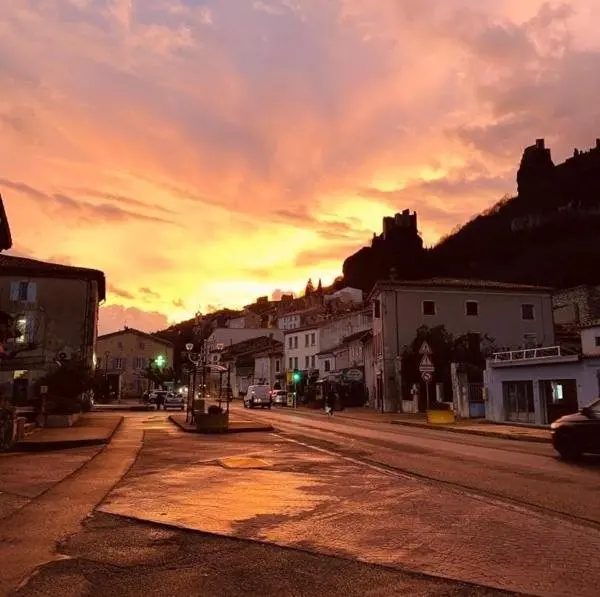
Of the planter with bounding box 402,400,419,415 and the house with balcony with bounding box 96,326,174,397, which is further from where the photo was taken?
the house with balcony with bounding box 96,326,174,397

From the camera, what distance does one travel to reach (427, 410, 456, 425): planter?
30031 millimetres

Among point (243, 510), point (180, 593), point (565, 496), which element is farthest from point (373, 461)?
point (180, 593)

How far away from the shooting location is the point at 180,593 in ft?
16.7

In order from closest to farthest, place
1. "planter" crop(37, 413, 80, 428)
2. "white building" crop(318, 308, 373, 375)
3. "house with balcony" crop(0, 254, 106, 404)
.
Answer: "planter" crop(37, 413, 80, 428), "house with balcony" crop(0, 254, 106, 404), "white building" crop(318, 308, 373, 375)

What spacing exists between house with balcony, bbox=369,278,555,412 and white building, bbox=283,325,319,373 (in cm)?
2534

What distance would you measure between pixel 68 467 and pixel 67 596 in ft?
31.0

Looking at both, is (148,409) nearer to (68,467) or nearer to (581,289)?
(68,467)

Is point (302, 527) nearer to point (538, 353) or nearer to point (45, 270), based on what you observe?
point (538, 353)

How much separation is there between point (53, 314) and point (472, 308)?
32421mm

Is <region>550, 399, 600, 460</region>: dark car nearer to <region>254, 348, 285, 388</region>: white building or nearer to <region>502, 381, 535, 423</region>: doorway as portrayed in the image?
<region>502, 381, 535, 423</region>: doorway

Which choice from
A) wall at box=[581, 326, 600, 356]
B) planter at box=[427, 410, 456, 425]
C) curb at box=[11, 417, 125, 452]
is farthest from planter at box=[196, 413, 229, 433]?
wall at box=[581, 326, 600, 356]

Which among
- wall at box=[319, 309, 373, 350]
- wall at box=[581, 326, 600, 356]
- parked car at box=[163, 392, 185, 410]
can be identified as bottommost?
parked car at box=[163, 392, 185, 410]

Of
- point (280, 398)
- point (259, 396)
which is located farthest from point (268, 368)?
point (259, 396)

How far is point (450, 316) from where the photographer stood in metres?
50.8
